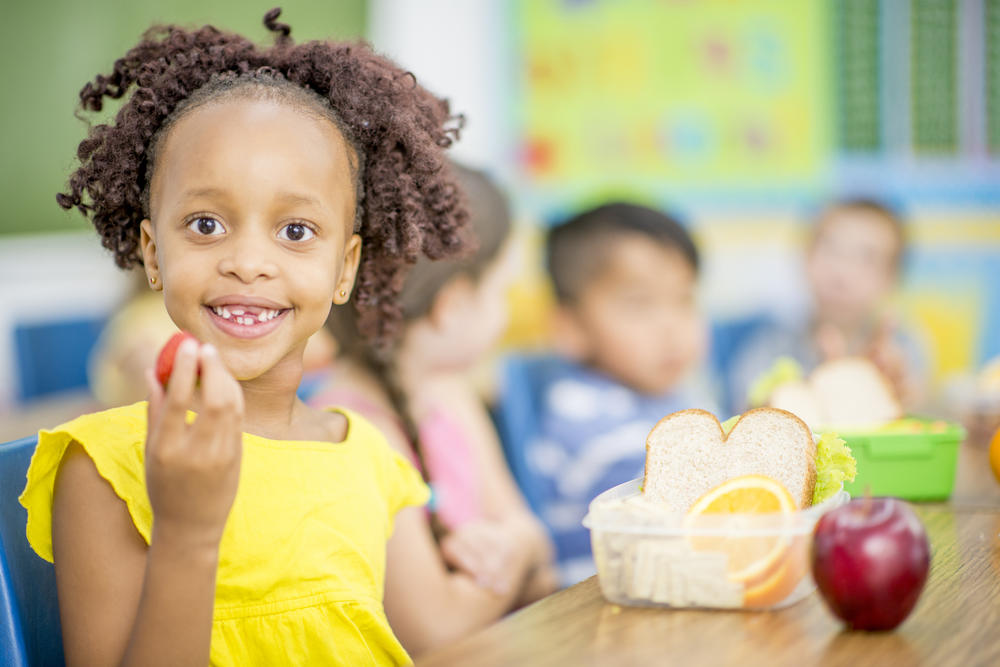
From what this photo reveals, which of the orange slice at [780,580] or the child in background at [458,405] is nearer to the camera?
the orange slice at [780,580]

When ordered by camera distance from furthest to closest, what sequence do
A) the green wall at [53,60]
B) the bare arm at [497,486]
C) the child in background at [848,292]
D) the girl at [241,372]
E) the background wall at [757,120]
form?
1. the green wall at [53,60]
2. the background wall at [757,120]
3. the child in background at [848,292]
4. the bare arm at [497,486]
5. the girl at [241,372]

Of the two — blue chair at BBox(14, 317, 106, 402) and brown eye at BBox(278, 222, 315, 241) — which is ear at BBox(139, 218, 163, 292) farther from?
blue chair at BBox(14, 317, 106, 402)

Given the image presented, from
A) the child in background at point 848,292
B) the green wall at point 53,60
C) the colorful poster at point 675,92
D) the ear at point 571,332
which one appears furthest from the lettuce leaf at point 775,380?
the green wall at point 53,60

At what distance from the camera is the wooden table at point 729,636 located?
74 cm

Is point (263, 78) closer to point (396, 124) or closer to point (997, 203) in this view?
point (396, 124)

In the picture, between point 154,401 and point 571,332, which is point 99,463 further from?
point 571,332

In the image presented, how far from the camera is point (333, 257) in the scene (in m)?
1.04

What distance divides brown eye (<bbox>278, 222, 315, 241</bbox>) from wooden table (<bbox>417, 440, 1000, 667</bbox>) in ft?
1.27

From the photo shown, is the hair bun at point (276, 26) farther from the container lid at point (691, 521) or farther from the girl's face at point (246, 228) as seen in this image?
the container lid at point (691, 521)

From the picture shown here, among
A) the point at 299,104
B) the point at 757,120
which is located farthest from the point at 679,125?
the point at 299,104

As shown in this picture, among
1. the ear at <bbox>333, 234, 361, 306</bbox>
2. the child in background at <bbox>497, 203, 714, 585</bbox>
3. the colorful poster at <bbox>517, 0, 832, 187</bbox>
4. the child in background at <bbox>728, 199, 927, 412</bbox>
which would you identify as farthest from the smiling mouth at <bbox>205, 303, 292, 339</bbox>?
the colorful poster at <bbox>517, 0, 832, 187</bbox>

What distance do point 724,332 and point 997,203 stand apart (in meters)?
1.15

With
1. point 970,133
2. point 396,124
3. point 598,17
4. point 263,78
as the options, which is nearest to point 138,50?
point 263,78

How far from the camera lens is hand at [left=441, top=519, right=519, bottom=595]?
181 centimetres
